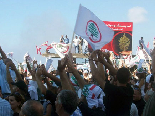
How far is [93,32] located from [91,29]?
70 mm

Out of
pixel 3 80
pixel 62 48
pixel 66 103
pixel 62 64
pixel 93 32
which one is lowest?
pixel 3 80

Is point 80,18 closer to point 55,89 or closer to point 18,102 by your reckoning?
point 55,89

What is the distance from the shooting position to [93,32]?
5016 mm

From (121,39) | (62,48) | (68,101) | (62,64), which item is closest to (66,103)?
(68,101)

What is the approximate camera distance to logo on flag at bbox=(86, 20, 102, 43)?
4.95 m

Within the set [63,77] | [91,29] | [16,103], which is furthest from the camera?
[91,29]

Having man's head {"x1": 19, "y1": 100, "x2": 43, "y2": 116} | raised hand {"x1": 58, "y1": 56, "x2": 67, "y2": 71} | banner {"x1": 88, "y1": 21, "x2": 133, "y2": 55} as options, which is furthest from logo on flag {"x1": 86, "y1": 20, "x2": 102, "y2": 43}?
banner {"x1": 88, "y1": 21, "x2": 133, "y2": 55}

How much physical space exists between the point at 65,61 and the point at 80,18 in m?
1.34

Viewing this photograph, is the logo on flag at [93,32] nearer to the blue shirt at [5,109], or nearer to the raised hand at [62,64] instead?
the raised hand at [62,64]

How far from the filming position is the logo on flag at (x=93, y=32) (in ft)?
16.2

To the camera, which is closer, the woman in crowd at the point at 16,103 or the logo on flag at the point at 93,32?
the woman in crowd at the point at 16,103

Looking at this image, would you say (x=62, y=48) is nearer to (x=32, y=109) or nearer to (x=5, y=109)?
(x=5, y=109)

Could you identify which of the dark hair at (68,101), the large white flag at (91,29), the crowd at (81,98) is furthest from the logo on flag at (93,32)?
the dark hair at (68,101)

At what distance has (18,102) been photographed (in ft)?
13.4
